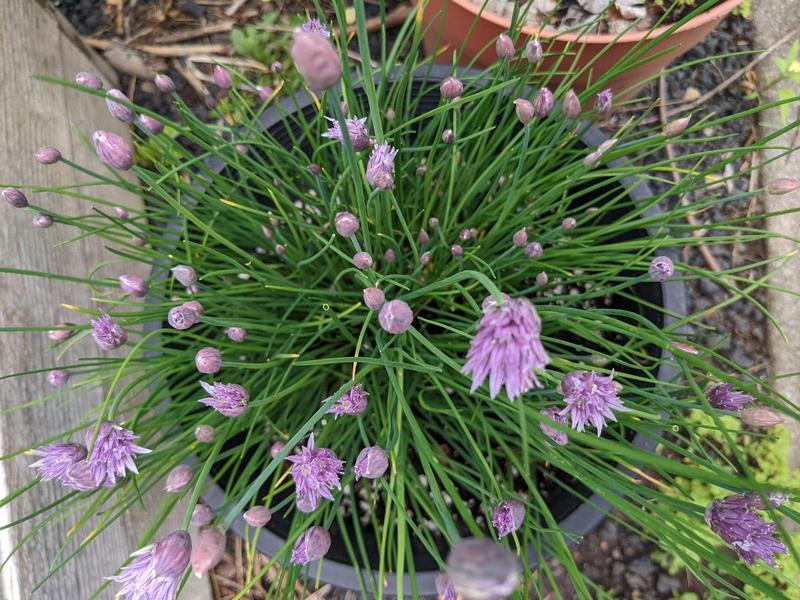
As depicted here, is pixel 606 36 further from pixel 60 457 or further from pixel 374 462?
pixel 60 457

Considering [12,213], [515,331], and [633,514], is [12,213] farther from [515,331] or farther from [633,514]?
[633,514]

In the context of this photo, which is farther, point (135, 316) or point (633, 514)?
point (135, 316)

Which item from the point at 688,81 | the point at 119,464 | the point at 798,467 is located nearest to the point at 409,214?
the point at 119,464

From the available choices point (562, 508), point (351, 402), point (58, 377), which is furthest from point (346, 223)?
point (562, 508)

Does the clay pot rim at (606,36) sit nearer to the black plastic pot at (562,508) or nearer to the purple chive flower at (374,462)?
the black plastic pot at (562,508)

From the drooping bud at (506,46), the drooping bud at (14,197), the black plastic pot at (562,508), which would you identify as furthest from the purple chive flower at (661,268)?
the drooping bud at (14,197)

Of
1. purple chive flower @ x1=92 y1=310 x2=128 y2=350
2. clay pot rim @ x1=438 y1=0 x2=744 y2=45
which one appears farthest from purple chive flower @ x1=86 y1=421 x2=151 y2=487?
clay pot rim @ x1=438 y1=0 x2=744 y2=45

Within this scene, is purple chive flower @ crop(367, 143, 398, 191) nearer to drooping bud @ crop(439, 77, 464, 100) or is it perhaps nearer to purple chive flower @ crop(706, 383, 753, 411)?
drooping bud @ crop(439, 77, 464, 100)
